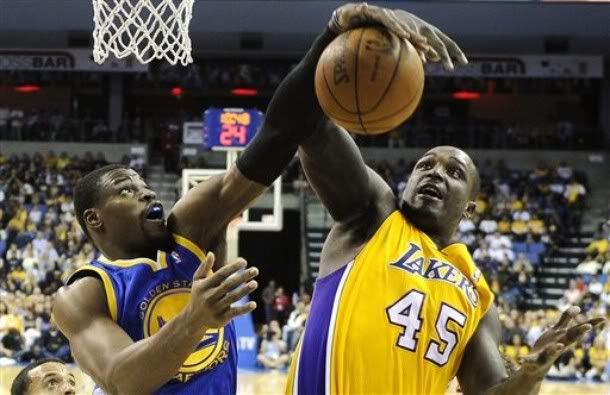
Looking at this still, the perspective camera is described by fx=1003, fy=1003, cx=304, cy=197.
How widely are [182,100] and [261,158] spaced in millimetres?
20543

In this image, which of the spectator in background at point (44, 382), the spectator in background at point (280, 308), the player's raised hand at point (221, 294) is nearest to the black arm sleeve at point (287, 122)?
the player's raised hand at point (221, 294)

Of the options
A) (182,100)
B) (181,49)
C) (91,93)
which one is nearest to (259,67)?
(182,100)

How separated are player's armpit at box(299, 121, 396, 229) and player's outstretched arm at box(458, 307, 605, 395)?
1.74ft

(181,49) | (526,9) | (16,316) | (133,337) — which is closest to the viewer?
(133,337)

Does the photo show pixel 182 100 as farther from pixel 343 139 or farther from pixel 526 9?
pixel 343 139

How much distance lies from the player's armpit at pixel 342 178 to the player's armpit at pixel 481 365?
0.51 meters

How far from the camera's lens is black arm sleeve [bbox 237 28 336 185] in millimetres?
2812

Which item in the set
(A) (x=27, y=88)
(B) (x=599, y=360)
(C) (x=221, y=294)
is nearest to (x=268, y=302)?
(B) (x=599, y=360)

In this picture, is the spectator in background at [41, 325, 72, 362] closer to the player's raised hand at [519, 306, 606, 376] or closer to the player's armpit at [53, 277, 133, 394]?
the player's armpit at [53, 277, 133, 394]

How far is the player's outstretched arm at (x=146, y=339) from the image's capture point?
2320 mm

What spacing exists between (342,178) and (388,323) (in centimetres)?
47

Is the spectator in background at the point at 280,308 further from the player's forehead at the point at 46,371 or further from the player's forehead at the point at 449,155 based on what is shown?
the player's forehead at the point at 449,155

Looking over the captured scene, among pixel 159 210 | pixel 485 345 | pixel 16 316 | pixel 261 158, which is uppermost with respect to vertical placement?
pixel 261 158

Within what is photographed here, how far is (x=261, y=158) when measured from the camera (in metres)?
3.00
